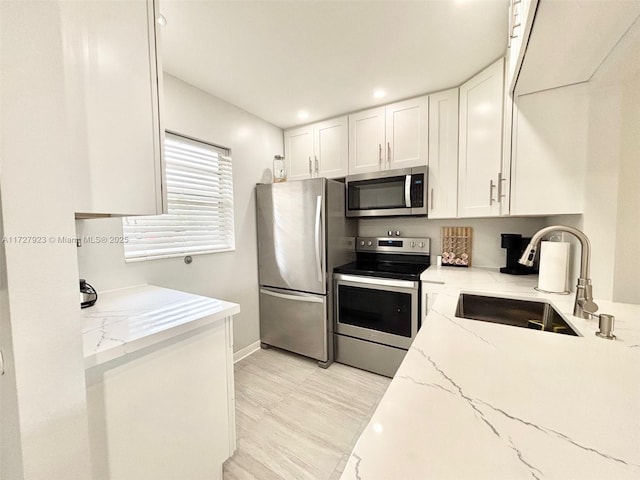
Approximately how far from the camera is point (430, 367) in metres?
0.69

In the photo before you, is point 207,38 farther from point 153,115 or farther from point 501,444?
point 501,444

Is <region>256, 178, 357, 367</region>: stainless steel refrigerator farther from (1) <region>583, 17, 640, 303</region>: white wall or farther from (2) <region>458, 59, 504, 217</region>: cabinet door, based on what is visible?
(1) <region>583, 17, 640, 303</region>: white wall

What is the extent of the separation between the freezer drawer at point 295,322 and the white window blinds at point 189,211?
0.70 metres

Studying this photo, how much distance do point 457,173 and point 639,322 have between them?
137 cm

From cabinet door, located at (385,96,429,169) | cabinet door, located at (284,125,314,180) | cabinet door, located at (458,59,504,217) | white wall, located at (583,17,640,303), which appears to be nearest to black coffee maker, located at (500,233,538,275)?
cabinet door, located at (458,59,504,217)

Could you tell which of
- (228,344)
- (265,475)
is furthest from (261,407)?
(228,344)

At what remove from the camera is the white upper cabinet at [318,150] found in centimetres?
258

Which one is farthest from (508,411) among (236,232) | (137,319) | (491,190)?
(236,232)

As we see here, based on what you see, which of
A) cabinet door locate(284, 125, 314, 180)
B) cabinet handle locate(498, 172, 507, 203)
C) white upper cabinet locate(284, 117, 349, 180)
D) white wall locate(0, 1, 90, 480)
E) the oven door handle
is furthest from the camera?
cabinet door locate(284, 125, 314, 180)

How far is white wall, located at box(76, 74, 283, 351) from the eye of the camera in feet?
5.31

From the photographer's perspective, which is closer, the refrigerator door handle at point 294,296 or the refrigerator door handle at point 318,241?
the refrigerator door handle at point 318,241

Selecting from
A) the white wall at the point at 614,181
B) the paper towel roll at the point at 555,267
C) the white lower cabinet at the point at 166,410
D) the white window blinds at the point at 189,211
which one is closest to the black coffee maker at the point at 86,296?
the white window blinds at the point at 189,211

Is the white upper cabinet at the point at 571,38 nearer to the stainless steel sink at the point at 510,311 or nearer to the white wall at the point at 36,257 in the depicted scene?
the stainless steel sink at the point at 510,311

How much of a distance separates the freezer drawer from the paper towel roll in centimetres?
152
